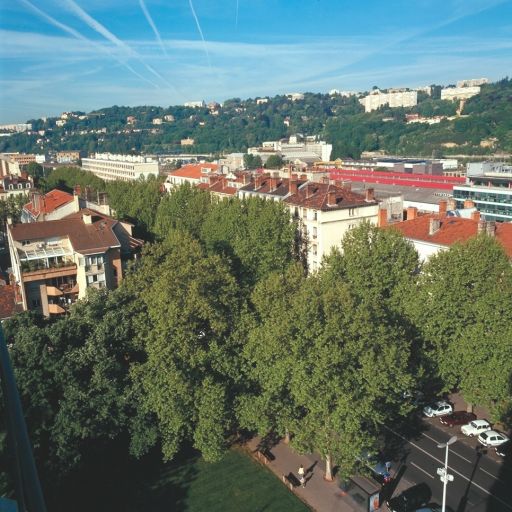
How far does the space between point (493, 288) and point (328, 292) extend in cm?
842

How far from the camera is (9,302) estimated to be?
3412 centimetres

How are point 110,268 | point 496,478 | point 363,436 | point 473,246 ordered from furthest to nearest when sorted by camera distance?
1. point 110,268
2. point 473,246
3. point 496,478
4. point 363,436

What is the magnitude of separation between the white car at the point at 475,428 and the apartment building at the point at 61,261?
881 inches

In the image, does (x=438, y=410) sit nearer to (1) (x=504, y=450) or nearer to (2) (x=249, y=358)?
(1) (x=504, y=450)

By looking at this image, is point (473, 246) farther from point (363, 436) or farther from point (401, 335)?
point (363, 436)

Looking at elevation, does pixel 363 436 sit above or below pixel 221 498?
above

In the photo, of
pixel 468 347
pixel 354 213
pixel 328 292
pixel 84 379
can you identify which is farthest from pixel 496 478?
pixel 354 213

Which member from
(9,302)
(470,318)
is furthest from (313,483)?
(9,302)

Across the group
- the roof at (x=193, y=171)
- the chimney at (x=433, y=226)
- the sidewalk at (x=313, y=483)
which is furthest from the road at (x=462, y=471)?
the roof at (x=193, y=171)

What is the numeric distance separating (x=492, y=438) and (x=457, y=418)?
2.39m

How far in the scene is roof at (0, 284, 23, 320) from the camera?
108 ft

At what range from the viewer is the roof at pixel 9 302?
32844 millimetres

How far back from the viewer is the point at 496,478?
2180cm

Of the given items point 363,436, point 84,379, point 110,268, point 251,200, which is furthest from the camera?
point 251,200
